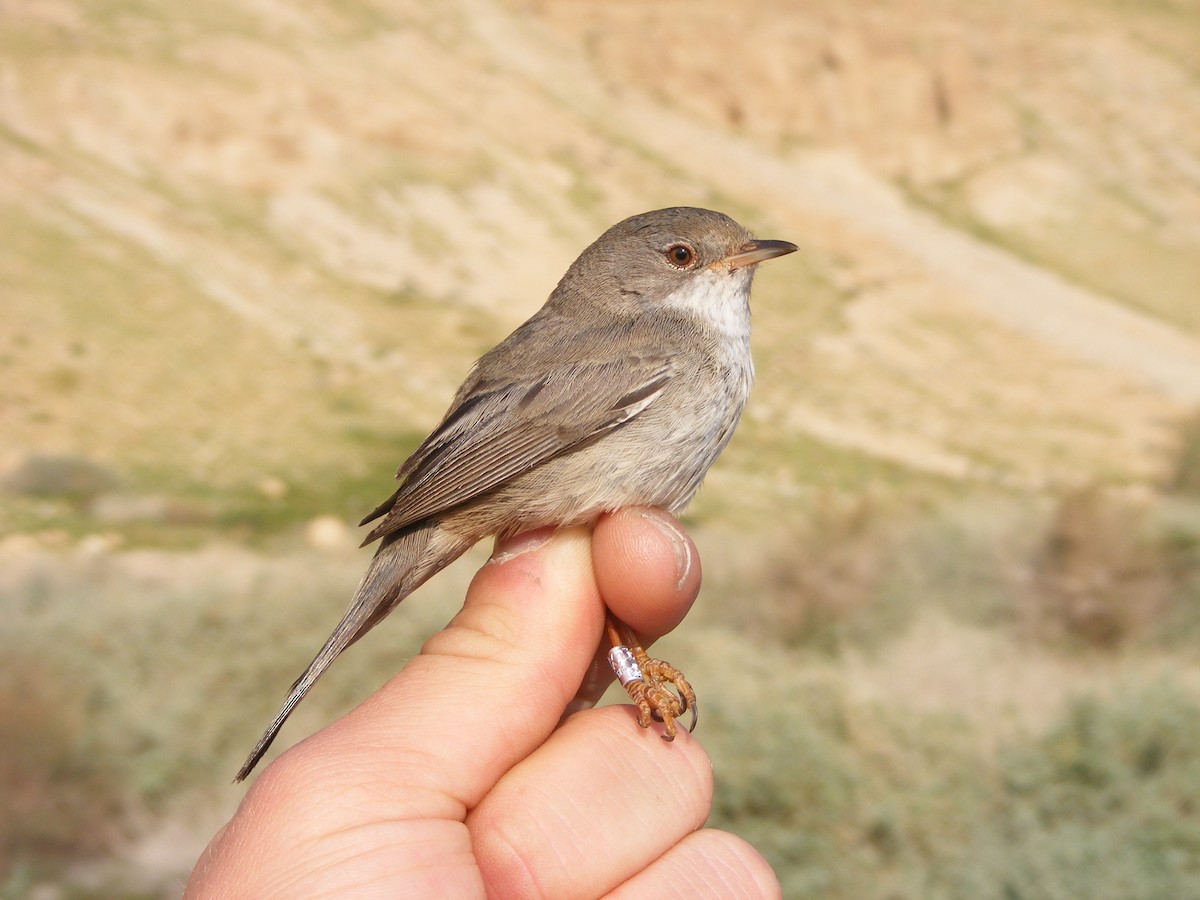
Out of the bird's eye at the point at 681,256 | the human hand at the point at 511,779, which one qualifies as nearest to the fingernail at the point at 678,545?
the human hand at the point at 511,779

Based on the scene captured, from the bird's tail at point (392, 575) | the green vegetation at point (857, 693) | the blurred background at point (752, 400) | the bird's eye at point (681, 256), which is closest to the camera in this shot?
the bird's tail at point (392, 575)

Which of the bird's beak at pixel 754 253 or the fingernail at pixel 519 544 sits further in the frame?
the bird's beak at pixel 754 253

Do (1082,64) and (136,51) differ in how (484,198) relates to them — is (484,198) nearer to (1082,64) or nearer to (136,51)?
(136,51)

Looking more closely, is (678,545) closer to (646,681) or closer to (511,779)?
(646,681)

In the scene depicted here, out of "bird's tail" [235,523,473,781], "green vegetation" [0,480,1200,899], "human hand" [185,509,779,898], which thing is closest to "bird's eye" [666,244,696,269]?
"human hand" [185,509,779,898]

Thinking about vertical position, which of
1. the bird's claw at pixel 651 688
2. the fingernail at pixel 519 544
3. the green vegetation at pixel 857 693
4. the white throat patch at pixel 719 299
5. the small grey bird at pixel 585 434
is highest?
the white throat patch at pixel 719 299

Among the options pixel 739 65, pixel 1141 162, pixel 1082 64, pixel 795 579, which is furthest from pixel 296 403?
pixel 1082 64

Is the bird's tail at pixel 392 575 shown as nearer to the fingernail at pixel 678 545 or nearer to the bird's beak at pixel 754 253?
the fingernail at pixel 678 545
